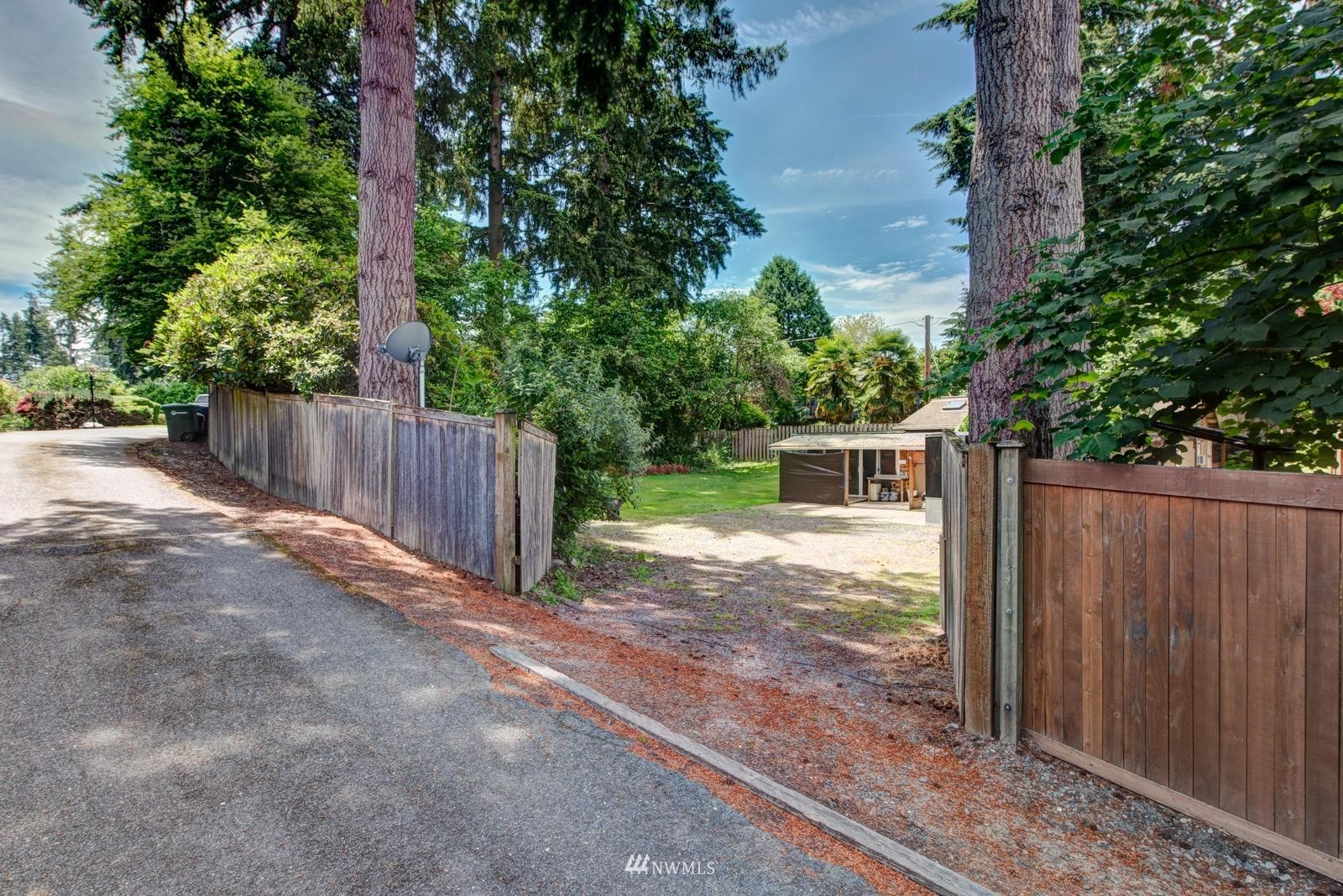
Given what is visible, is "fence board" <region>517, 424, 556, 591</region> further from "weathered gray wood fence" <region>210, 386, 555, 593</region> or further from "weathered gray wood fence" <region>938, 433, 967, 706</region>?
"weathered gray wood fence" <region>938, 433, 967, 706</region>

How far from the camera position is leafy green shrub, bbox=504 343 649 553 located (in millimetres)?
7371

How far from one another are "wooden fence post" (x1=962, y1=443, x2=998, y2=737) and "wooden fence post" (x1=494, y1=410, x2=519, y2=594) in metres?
3.80

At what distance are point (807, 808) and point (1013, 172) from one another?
393 centimetres

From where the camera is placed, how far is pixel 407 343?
25.2 feet

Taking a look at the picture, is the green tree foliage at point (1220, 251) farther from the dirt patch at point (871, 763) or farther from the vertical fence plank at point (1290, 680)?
the dirt patch at point (871, 763)

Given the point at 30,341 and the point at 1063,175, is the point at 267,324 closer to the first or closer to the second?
the point at 1063,175

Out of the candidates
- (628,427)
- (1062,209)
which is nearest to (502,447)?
(628,427)

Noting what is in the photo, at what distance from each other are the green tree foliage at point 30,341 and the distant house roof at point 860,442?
74.6 meters

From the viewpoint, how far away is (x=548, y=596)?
617 centimetres

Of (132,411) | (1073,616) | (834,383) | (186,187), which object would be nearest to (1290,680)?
(1073,616)

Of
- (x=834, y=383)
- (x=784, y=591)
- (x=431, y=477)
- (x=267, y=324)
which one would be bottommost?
(x=784, y=591)

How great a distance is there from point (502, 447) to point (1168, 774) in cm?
486

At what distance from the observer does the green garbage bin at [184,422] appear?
14.3m

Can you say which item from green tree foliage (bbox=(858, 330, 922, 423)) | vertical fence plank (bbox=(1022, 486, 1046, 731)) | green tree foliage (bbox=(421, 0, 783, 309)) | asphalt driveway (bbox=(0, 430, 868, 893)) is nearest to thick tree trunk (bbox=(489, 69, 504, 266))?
green tree foliage (bbox=(421, 0, 783, 309))
